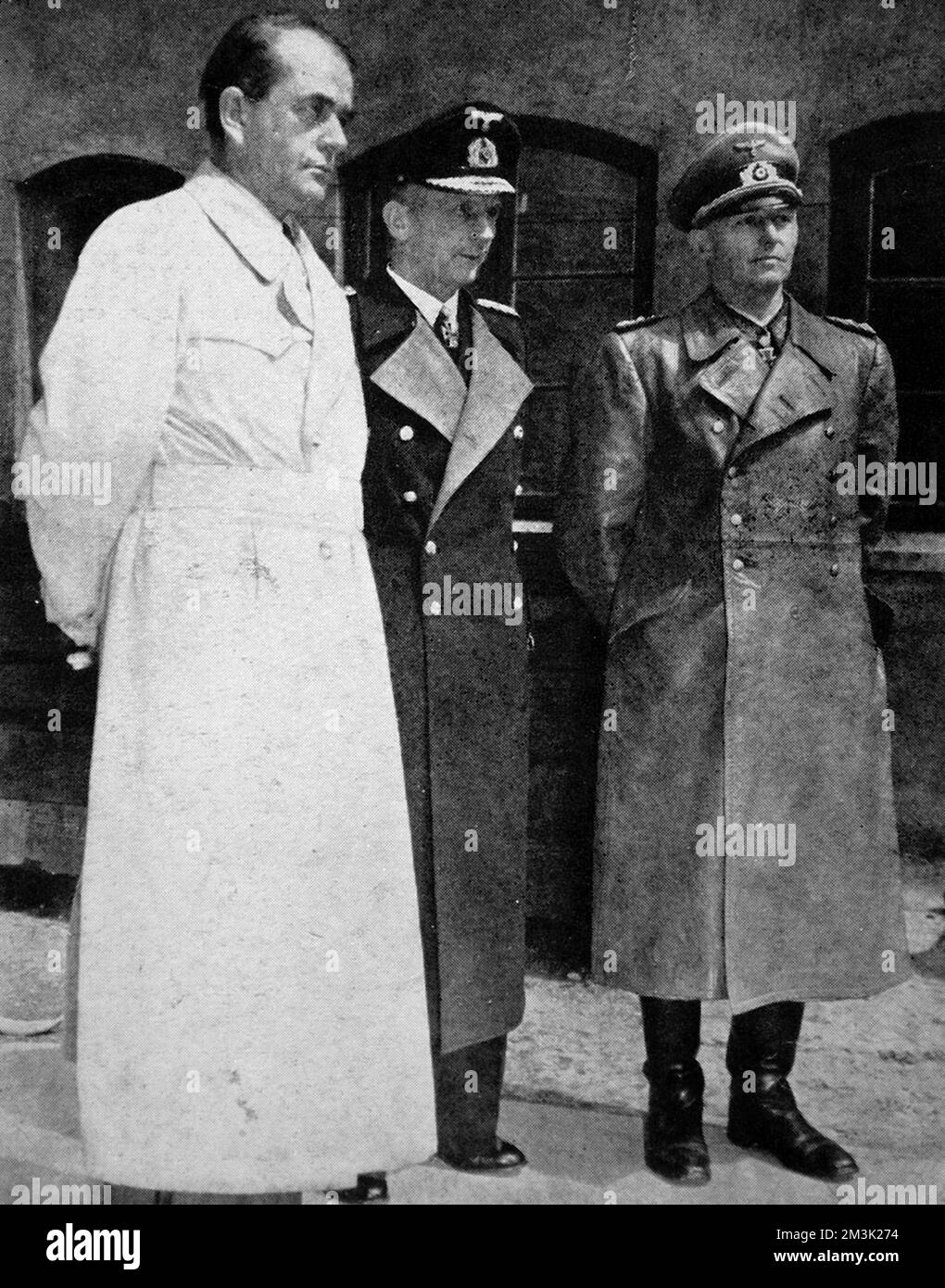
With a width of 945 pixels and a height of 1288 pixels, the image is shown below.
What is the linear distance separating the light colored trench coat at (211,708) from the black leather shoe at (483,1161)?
39 centimetres

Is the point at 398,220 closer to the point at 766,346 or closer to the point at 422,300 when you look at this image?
the point at 422,300

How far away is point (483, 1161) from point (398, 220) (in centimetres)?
193

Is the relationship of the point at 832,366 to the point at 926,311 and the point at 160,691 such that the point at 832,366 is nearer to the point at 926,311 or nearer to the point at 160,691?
the point at 926,311

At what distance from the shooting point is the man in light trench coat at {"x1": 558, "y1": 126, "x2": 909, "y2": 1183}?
2.71 m

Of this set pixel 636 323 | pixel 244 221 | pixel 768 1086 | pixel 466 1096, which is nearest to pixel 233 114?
pixel 244 221

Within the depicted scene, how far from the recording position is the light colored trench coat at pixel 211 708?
7.47ft

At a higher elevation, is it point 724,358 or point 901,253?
point 901,253

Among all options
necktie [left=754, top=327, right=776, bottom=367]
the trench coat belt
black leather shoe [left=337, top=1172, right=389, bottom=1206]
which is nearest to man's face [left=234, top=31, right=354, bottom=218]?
the trench coat belt

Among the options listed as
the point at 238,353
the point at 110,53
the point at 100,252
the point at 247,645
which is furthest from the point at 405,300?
the point at 110,53

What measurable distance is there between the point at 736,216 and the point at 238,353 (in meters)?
1.10

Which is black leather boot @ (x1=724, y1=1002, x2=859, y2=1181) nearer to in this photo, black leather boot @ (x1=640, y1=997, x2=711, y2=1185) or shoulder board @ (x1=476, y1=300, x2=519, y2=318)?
black leather boot @ (x1=640, y1=997, x2=711, y2=1185)

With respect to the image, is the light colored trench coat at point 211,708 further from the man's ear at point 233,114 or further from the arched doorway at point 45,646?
the arched doorway at point 45,646

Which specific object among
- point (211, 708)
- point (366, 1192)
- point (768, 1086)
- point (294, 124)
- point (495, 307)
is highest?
point (294, 124)

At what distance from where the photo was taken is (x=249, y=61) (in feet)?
7.84
